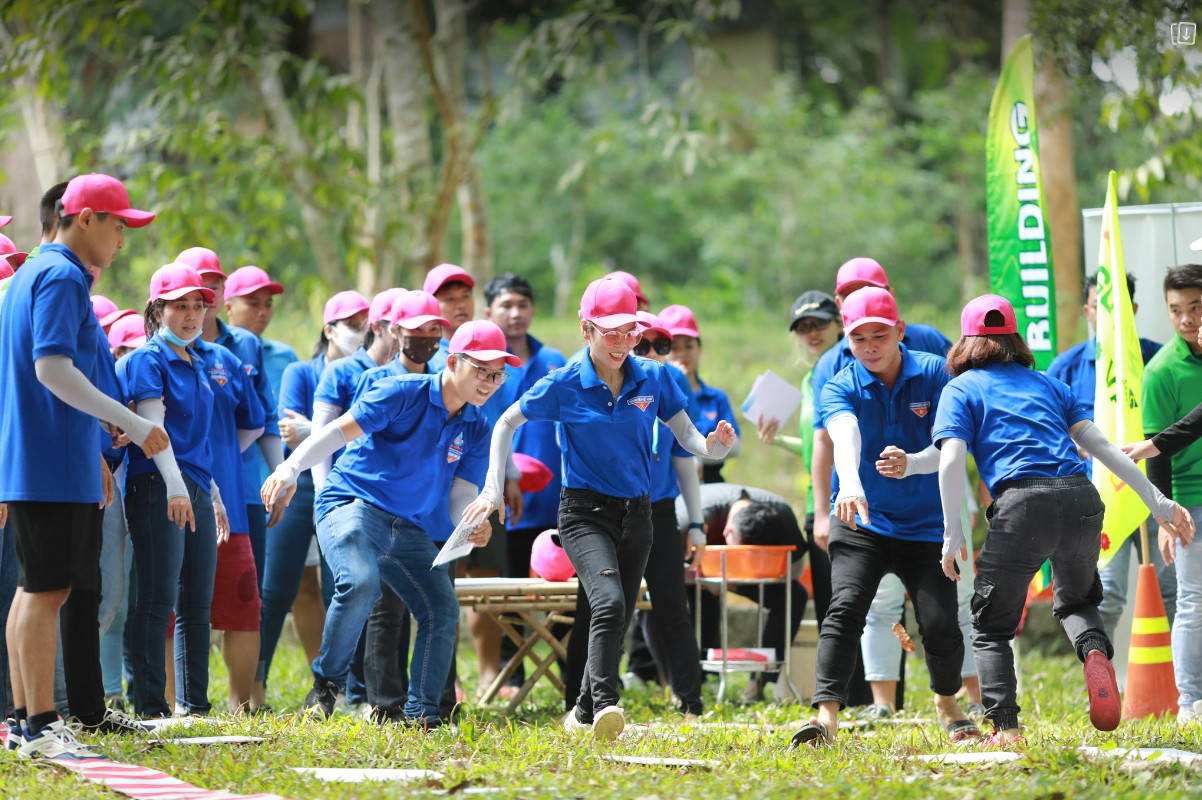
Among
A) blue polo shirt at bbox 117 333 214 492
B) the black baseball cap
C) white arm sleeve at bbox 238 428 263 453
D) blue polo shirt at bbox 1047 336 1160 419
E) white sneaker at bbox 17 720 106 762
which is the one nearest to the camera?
white sneaker at bbox 17 720 106 762

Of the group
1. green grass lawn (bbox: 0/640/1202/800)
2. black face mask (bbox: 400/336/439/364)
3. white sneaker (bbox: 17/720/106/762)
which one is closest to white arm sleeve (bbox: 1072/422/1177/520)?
green grass lawn (bbox: 0/640/1202/800)

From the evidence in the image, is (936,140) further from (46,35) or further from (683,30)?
(46,35)

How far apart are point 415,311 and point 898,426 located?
235 centimetres

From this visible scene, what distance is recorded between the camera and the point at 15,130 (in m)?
15.3

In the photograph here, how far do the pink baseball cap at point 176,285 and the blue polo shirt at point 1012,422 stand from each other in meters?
3.32

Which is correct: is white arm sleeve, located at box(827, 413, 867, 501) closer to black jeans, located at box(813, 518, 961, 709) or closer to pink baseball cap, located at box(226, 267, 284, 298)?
black jeans, located at box(813, 518, 961, 709)

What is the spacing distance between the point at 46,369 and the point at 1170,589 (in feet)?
18.5

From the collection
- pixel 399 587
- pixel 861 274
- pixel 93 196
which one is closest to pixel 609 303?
pixel 399 587

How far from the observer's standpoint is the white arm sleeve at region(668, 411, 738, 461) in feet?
19.5

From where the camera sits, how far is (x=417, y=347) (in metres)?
6.29

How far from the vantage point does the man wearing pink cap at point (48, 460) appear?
4684mm

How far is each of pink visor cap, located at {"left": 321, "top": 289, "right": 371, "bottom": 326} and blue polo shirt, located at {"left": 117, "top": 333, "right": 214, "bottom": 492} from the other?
4.14ft

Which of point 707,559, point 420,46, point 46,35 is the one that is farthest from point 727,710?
point 46,35

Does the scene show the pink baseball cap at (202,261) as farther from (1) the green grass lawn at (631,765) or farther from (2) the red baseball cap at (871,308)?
(2) the red baseball cap at (871,308)
